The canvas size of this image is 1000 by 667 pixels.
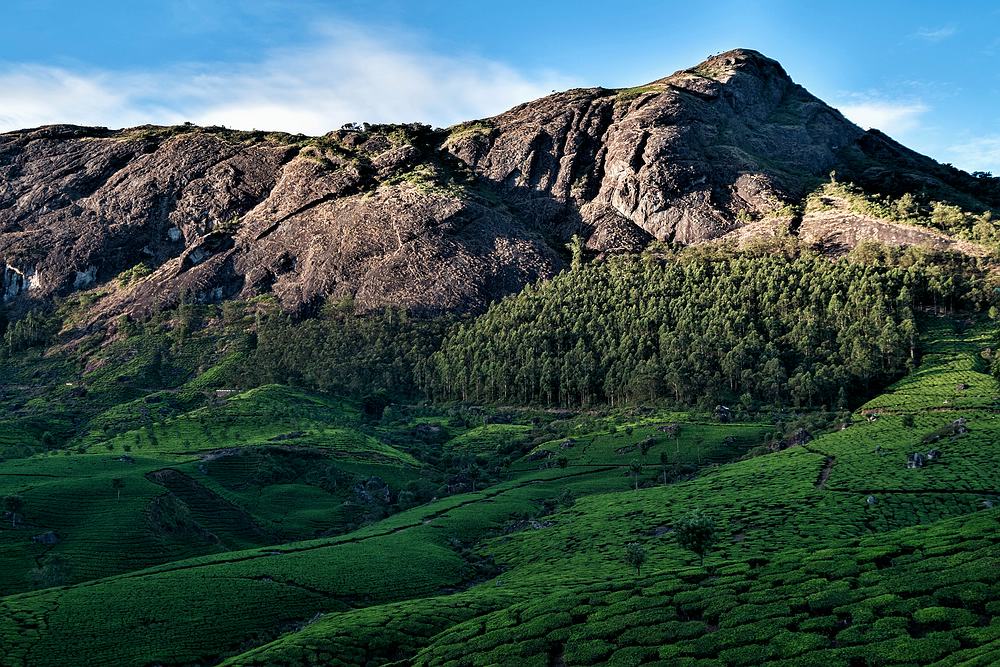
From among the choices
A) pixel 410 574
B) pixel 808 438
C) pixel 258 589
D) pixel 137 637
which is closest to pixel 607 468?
pixel 808 438

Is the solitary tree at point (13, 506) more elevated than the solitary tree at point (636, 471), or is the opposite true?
the solitary tree at point (13, 506)

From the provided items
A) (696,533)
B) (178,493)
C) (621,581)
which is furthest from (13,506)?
(696,533)

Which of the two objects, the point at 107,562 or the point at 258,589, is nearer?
the point at 258,589

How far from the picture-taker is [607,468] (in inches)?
6309

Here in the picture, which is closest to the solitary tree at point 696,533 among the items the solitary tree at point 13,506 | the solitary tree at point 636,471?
the solitary tree at point 636,471

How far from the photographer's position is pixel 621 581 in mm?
75812

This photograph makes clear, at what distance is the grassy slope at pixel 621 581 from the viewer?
52.1 m

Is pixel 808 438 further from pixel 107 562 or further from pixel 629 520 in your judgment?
pixel 107 562

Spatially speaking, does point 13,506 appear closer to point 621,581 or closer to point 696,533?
point 621,581

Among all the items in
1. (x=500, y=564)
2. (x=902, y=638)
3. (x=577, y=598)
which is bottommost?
(x=500, y=564)

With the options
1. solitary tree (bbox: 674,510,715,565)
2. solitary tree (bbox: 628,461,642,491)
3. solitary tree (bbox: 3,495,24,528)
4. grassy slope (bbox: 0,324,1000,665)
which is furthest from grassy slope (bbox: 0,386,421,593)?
solitary tree (bbox: 674,510,715,565)

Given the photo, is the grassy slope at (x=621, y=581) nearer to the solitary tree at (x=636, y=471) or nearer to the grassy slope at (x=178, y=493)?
the solitary tree at (x=636, y=471)

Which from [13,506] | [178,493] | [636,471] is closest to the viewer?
[13,506]

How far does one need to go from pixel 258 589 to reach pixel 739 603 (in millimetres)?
59196
